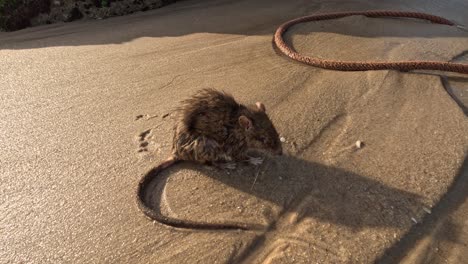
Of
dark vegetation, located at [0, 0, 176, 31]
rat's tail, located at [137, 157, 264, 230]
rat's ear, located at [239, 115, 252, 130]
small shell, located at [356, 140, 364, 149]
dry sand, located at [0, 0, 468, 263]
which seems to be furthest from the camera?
dark vegetation, located at [0, 0, 176, 31]

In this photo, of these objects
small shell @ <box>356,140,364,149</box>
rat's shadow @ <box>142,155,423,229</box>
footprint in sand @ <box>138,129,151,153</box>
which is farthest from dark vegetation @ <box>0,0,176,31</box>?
small shell @ <box>356,140,364,149</box>

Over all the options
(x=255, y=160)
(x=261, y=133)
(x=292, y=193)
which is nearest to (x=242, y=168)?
(x=255, y=160)

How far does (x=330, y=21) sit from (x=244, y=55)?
1865mm

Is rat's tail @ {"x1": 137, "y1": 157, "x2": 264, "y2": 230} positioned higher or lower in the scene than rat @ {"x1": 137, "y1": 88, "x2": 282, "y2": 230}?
lower

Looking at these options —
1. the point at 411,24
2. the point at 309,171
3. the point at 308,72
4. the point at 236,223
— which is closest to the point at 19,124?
the point at 236,223

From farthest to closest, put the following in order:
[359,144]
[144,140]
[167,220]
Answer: [144,140] < [359,144] < [167,220]

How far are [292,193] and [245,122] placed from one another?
0.77 metres

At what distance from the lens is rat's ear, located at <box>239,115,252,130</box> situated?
3.67m

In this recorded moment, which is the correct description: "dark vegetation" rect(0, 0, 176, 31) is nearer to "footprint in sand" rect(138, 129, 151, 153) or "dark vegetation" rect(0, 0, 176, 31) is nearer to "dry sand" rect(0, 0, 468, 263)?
"dry sand" rect(0, 0, 468, 263)

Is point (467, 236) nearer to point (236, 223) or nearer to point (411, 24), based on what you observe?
point (236, 223)

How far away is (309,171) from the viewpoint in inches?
147

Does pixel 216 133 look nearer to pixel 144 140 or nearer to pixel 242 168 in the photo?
pixel 242 168

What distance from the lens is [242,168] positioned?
152 inches

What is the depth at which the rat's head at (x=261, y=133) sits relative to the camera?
3.77 meters
